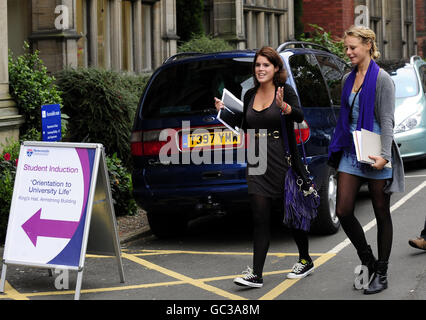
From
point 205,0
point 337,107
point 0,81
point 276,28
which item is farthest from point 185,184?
point 276,28

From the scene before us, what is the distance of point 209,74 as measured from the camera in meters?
8.16

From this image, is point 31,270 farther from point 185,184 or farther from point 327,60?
point 327,60

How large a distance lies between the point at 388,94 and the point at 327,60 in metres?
3.61

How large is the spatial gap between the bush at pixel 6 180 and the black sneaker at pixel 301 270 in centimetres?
354

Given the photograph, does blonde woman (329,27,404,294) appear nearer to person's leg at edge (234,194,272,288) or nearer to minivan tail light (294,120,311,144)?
person's leg at edge (234,194,272,288)

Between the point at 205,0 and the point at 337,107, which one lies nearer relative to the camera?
the point at 337,107

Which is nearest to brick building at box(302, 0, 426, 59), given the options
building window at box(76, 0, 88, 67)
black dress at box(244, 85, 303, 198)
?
building window at box(76, 0, 88, 67)

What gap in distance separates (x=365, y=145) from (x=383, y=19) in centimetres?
2790

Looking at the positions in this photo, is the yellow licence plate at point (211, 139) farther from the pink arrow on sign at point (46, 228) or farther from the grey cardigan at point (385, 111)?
the grey cardigan at point (385, 111)

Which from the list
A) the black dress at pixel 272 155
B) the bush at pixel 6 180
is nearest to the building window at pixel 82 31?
the bush at pixel 6 180

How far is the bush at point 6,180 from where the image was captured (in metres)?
8.88

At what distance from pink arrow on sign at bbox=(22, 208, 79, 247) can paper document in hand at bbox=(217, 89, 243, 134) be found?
1.47 m

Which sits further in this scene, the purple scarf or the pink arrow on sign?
the pink arrow on sign

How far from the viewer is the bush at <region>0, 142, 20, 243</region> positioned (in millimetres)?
8883
